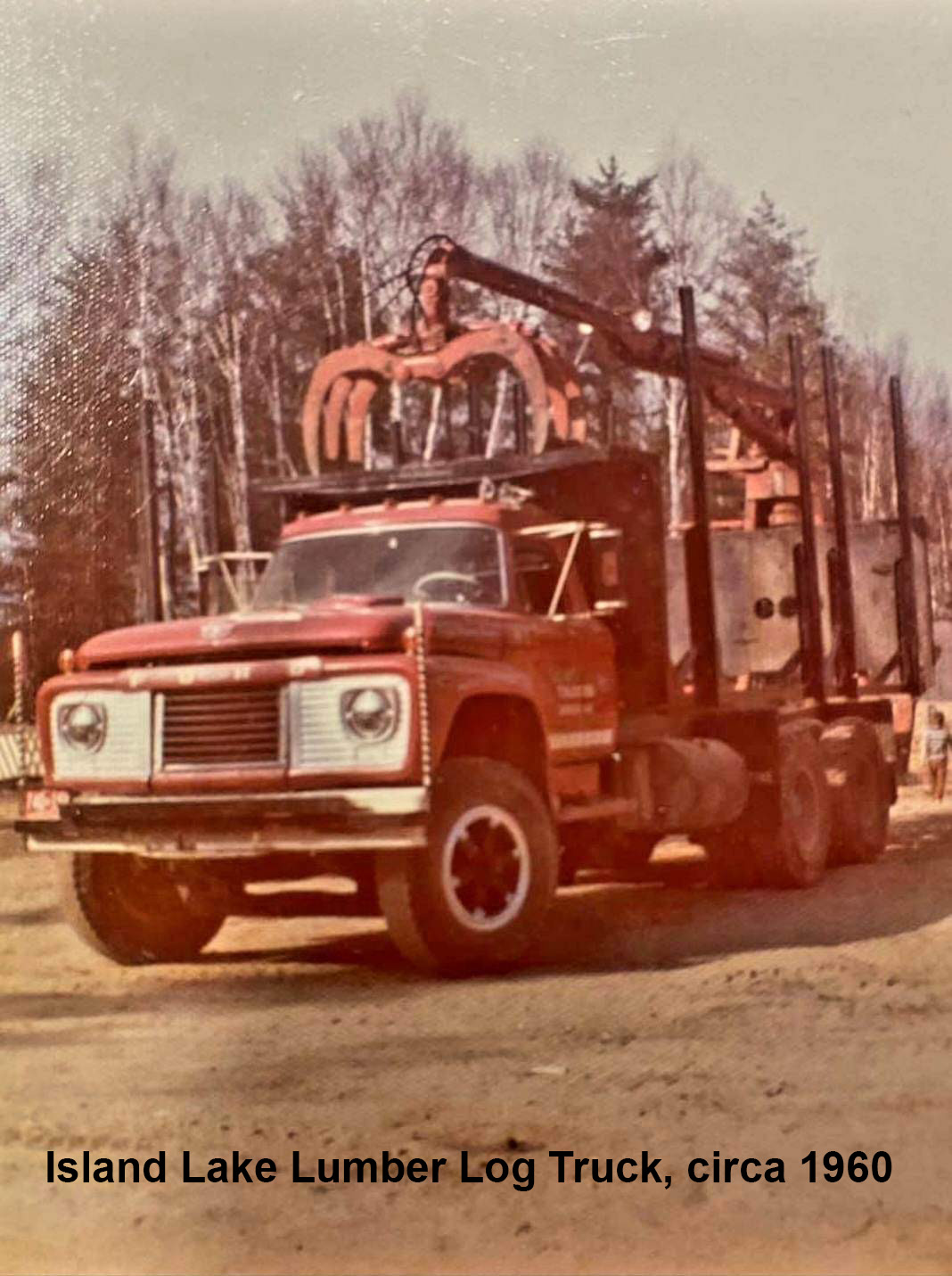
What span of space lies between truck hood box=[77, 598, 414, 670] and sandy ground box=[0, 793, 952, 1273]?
1007 millimetres

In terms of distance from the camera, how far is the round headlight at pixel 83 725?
7.28 metres

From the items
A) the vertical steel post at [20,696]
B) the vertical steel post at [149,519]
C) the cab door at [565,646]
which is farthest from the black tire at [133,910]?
the cab door at [565,646]

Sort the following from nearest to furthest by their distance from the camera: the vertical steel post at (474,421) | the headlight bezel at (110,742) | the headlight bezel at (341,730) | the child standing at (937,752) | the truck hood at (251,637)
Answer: the headlight bezel at (341,730) < the truck hood at (251,637) < the headlight bezel at (110,742) < the vertical steel post at (474,421) < the child standing at (937,752)

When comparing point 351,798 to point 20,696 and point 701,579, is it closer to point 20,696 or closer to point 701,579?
point 20,696

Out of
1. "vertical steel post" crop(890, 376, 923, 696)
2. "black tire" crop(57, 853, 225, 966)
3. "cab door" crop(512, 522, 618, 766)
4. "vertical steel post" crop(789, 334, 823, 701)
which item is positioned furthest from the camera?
"vertical steel post" crop(890, 376, 923, 696)

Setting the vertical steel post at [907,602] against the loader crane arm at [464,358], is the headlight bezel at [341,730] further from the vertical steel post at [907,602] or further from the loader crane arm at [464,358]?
the vertical steel post at [907,602]

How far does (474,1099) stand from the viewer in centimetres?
562

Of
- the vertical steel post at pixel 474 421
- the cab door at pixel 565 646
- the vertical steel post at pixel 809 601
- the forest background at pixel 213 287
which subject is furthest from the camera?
the vertical steel post at pixel 809 601

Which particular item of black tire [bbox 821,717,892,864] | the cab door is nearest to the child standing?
black tire [bbox 821,717,892,864]

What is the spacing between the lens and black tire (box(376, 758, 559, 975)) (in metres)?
6.95

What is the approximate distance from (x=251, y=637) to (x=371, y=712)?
1.90 ft

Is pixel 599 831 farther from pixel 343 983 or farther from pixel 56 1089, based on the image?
pixel 56 1089

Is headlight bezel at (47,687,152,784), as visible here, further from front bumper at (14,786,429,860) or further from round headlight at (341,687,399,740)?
round headlight at (341,687,399,740)

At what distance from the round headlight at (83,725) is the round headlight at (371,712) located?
109 cm
